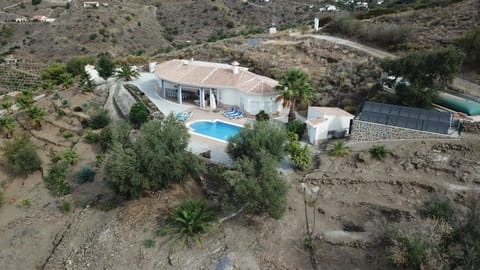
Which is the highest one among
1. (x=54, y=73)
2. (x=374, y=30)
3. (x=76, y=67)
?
(x=374, y=30)

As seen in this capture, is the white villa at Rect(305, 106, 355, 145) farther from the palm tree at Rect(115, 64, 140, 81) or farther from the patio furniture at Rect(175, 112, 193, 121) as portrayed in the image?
the palm tree at Rect(115, 64, 140, 81)

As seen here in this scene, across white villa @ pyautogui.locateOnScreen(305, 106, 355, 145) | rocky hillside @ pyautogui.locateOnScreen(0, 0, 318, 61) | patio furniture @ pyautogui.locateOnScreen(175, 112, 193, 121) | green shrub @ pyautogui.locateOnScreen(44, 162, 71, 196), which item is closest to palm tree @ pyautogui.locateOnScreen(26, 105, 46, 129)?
green shrub @ pyautogui.locateOnScreen(44, 162, 71, 196)

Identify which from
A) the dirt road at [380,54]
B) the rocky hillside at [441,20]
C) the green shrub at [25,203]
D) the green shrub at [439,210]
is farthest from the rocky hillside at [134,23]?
the green shrub at [439,210]

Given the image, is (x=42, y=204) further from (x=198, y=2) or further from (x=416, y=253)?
(x=198, y=2)

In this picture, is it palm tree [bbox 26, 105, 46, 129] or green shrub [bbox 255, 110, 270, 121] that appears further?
palm tree [bbox 26, 105, 46, 129]

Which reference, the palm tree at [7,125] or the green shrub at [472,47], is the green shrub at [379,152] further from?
the palm tree at [7,125]

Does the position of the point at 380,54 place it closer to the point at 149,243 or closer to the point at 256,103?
the point at 256,103

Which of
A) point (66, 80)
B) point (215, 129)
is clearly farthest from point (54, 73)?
point (215, 129)
